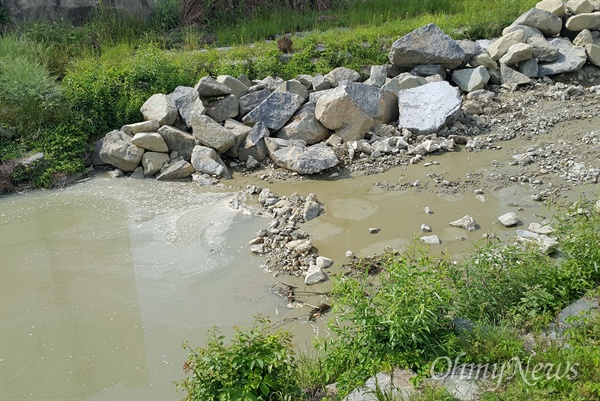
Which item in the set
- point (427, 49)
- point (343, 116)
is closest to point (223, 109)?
point (343, 116)

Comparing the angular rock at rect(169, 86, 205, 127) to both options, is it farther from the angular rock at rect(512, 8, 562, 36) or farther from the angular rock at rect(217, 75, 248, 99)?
the angular rock at rect(512, 8, 562, 36)

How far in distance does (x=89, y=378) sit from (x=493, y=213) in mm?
4587

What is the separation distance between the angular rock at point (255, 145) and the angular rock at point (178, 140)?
75cm

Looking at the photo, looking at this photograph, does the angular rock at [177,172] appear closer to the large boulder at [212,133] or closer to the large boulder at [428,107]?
the large boulder at [212,133]

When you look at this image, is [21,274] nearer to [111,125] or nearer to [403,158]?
[111,125]

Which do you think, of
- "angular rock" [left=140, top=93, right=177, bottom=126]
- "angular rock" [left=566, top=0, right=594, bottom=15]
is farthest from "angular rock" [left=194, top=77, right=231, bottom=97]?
"angular rock" [left=566, top=0, right=594, bottom=15]

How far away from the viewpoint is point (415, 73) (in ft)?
35.3

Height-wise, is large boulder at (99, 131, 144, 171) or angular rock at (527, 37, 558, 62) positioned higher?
angular rock at (527, 37, 558, 62)

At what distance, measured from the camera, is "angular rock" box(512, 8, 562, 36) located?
11.7 metres

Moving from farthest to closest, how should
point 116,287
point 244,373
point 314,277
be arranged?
point 116,287
point 314,277
point 244,373

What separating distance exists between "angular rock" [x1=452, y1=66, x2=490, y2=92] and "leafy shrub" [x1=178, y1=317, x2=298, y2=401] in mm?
7875

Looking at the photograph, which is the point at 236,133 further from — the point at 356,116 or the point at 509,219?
the point at 509,219

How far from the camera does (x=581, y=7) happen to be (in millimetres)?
11898

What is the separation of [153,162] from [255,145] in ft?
4.97
